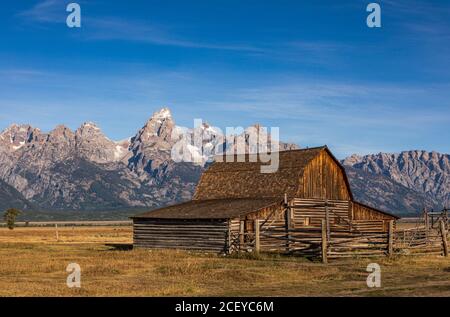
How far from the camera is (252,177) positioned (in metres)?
52.7

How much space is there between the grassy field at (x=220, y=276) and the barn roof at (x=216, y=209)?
5.76m

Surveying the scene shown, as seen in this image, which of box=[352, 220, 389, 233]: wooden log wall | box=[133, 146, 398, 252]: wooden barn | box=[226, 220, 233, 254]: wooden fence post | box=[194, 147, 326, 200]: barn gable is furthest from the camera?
box=[352, 220, 389, 233]: wooden log wall

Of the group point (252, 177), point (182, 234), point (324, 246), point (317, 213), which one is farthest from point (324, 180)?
point (324, 246)

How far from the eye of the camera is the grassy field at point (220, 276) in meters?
21.8

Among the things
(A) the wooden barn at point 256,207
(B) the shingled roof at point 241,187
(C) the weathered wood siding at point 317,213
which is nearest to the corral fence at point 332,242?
(A) the wooden barn at point 256,207

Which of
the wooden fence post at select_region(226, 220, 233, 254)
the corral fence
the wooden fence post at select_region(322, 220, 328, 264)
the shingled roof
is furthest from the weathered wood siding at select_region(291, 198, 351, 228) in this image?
the wooden fence post at select_region(322, 220, 328, 264)

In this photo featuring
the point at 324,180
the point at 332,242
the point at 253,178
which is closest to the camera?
the point at 332,242

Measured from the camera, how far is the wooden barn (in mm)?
42906

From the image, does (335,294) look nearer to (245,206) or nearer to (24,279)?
(24,279)

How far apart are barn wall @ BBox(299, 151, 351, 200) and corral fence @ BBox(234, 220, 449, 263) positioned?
18.1 feet

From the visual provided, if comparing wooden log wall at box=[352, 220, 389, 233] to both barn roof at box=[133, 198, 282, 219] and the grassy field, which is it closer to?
barn roof at box=[133, 198, 282, 219]

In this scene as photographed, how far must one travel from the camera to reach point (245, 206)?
44688 millimetres

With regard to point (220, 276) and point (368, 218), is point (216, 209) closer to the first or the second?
point (368, 218)

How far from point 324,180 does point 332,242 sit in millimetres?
16550
